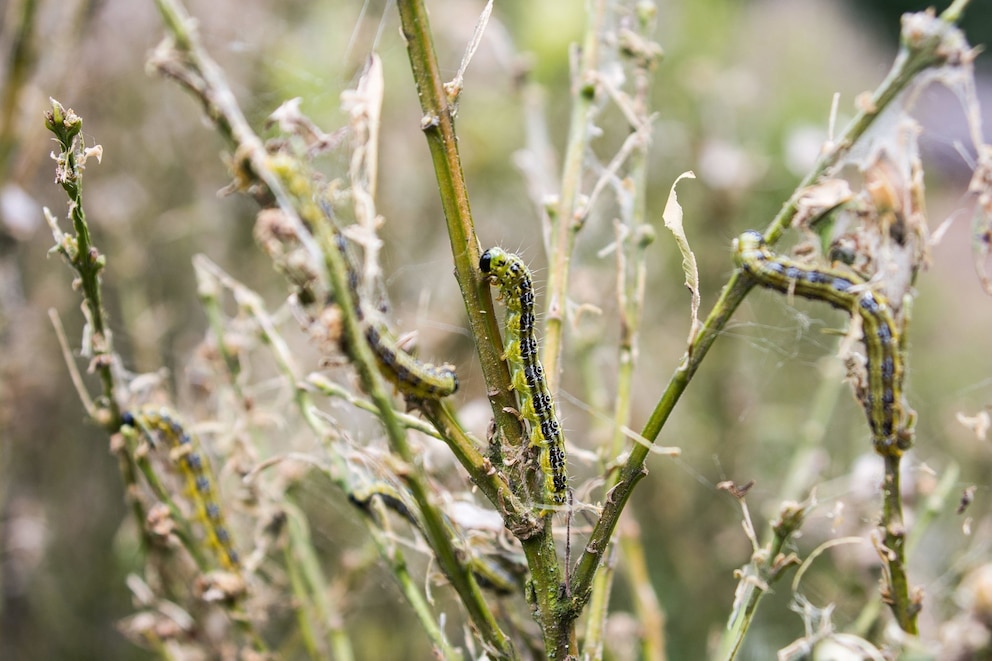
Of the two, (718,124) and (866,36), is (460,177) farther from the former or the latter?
(866,36)

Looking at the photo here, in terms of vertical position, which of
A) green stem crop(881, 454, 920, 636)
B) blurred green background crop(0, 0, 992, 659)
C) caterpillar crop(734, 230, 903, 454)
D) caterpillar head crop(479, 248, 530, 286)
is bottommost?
green stem crop(881, 454, 920, 636)

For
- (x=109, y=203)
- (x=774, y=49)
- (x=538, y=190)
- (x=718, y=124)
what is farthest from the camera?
(x=774, y=49)

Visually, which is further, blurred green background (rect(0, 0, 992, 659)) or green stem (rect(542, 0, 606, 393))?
blurred green background (rect(0, 0, 992, 659))

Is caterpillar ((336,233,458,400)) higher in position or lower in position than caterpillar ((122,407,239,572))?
lower

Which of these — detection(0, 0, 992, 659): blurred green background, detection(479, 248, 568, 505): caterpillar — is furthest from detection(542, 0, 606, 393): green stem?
detection(0, 0, 992, 659): blurred green background

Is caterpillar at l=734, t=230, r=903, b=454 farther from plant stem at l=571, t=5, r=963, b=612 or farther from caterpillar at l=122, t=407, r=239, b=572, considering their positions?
caterpillar at l=122, t=407, r=239, b=572

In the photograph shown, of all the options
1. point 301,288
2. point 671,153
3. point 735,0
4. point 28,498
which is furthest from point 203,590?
point 735,0

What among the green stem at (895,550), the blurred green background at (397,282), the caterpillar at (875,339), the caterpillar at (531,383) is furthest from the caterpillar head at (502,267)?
the blurred green background at (397,282)
